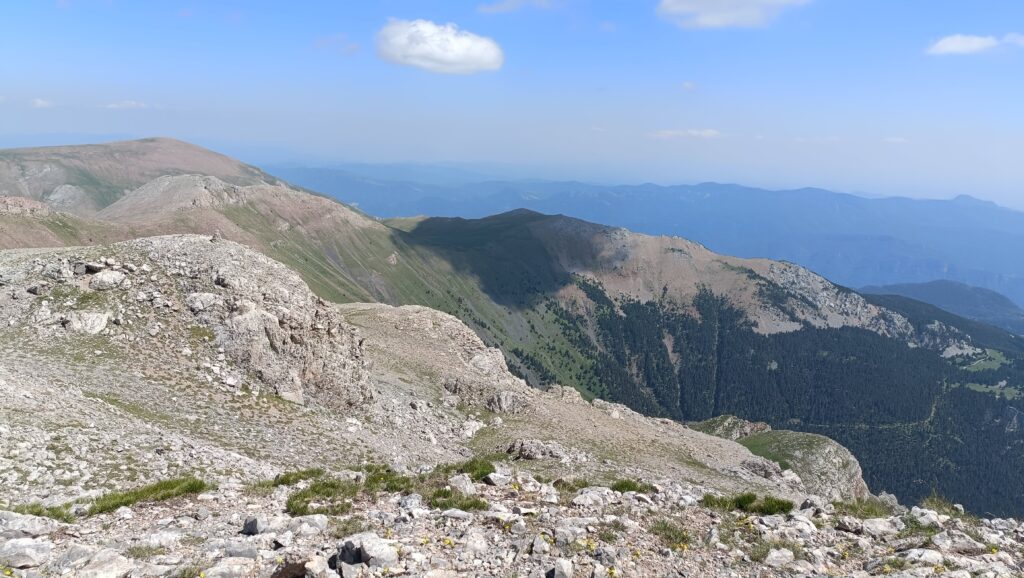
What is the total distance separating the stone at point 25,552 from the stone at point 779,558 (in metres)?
14.6

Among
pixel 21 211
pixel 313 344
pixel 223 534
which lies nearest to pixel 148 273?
pixel 313 344

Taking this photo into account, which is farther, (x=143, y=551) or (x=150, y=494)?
(x=150, y=494)

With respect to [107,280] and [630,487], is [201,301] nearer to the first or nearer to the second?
[107,280]

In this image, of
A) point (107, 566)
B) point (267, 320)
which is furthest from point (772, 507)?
point (267, 320)

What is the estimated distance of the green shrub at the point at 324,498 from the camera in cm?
1338

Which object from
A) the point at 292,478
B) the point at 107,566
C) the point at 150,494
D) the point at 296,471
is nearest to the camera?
the point at 107,566

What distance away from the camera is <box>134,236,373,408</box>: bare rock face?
108ft

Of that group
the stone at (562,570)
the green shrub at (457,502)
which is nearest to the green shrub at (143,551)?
the green shrub at (457,502)

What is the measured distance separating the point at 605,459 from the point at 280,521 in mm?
32185

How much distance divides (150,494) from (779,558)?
52.8 ft

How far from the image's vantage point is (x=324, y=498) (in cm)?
1456

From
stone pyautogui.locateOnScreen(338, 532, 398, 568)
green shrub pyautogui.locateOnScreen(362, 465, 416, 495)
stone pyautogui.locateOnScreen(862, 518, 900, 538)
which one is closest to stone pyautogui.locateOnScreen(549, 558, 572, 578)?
stone pyautogui.locateOnScreen(338, 532, 398, 568)

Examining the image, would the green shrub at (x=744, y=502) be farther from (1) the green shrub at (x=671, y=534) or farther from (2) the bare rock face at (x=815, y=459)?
(2) the bare rock face at (x=815, y=459)

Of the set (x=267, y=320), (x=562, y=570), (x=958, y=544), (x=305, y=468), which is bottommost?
(x=305, y=468)
